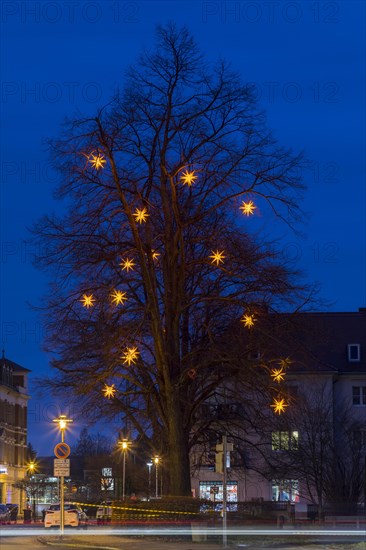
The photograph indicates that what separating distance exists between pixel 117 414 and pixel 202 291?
6.34 m

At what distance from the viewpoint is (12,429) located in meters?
112

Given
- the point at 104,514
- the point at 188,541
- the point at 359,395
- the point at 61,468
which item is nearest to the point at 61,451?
the point at 61,468

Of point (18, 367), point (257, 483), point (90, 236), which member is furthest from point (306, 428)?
point (18, 367)

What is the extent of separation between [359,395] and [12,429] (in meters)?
44.6

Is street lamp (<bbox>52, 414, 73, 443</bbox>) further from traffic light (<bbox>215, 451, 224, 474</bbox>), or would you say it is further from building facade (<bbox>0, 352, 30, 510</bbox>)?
building facade (<bbox>0, 352, 30, 510</bbox>)

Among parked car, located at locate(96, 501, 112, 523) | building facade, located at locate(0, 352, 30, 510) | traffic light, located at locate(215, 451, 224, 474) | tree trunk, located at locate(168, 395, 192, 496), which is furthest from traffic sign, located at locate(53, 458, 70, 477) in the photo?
building facade, located at locate(0, 352, 30, 510)

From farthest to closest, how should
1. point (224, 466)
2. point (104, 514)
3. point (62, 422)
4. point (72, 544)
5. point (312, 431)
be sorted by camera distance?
point (104, 514) < point (312, 431) < point (62, 422) < point (72, 544) < point (224, 466)

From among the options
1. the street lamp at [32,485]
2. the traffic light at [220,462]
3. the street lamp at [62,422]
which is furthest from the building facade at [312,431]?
the street lamp at [32,485]

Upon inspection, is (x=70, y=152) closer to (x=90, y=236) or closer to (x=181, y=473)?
(x=90, y=236)

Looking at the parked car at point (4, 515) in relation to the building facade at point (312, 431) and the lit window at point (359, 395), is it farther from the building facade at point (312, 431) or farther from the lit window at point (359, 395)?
the lit window at point (359, 395)

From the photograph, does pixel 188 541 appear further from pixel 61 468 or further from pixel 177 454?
pixel 61 468

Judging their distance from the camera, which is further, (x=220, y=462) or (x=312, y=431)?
(x=312, y=431)

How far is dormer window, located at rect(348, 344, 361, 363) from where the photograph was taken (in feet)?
275

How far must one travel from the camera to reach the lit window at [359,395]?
83.2 meters
